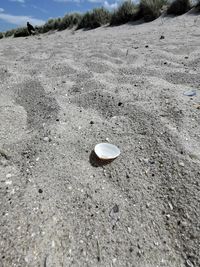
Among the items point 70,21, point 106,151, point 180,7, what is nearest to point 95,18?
point 70,21

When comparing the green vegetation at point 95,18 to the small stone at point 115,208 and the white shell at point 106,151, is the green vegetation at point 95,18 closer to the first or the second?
the white shell at point 106,151

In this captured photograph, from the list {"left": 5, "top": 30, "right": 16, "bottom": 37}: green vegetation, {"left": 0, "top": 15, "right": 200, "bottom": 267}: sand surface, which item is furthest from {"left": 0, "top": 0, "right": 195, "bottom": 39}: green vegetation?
{"left": 0, "top": 15, "right": 200, "bottom": 267}: sand surface

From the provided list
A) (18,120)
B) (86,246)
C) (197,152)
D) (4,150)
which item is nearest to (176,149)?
(197,152)

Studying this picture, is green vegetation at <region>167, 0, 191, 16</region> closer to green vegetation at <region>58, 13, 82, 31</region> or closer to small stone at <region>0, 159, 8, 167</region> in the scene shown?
green vegetation at <region>58, 13, 82, 31</region>

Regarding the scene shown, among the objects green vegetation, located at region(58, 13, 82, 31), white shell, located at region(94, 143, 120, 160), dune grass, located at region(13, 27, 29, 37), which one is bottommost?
dune grass, located at region(13, 27, 29, 37)

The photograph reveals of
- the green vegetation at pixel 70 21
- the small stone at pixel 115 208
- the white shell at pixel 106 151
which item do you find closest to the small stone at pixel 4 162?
the white shell at pixel 106 151

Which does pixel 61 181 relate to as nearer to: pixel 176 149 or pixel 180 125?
pixel 176 149
